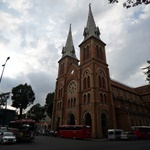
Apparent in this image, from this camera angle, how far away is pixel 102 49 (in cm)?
4206

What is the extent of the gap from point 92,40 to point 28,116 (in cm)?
5071

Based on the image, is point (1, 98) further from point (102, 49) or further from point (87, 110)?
point (102, 49)

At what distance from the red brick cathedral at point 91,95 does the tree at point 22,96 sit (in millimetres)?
14690

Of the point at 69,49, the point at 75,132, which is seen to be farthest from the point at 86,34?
the point at 75,132

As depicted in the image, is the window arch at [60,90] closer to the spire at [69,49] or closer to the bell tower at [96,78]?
the bell tower at [96,78]

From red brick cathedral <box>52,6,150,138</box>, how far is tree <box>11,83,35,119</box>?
1469 centimetres

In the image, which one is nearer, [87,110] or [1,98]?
[87,110]

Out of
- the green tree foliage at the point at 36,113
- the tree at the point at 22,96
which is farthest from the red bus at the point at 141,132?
the green tree foliage at the point at 36,113

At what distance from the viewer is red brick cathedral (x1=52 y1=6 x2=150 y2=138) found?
1287 inches

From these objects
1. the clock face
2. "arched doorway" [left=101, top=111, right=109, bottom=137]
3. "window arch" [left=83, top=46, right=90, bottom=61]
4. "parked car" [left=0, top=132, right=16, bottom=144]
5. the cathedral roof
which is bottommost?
"parked car" [left=0, top=132, right=16, bottom=144]

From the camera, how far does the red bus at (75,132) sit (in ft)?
87.0

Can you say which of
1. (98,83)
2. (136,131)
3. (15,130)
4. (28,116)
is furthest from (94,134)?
(28,116)

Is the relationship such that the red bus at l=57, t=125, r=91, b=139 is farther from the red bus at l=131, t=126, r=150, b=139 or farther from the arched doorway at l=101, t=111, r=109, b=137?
the red bus at l=131, t=126, r=150, b=139

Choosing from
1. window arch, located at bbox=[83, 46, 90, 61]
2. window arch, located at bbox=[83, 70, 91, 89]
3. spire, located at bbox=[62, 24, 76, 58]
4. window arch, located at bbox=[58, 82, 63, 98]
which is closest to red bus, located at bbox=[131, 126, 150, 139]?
window arch, located at bbox=[83, 70, 91, 89]
